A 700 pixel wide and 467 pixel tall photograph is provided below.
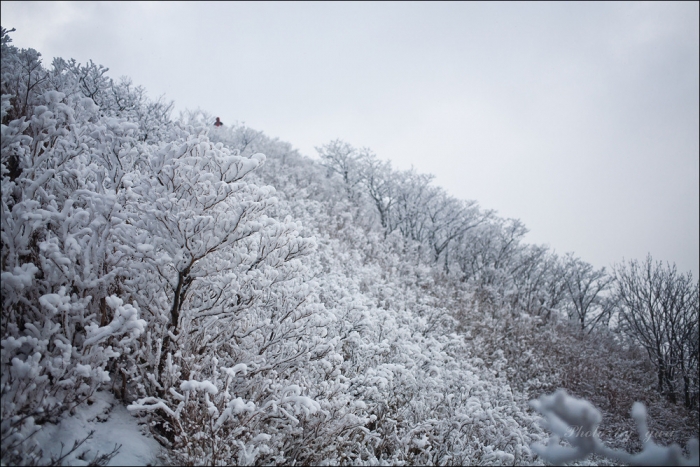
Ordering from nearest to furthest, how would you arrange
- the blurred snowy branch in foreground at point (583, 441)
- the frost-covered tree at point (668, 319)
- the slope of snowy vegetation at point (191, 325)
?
the blurred snowy branch in foreground at point (583, 441), the slope of snowy vegetation at point (191, 325), the frost-covered tree at point (668, 319)

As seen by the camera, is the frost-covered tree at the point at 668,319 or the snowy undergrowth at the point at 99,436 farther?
the frost-covered tree at the point at 668,319

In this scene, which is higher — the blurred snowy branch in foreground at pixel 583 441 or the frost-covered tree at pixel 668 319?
the frost-covered tree at pixel 668 319

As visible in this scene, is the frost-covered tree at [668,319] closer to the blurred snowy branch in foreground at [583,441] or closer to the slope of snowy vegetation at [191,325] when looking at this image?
the slope of snowy vegetation at [191,325]

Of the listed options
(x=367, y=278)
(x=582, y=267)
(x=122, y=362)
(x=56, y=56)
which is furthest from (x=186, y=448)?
(x=582, y=267)

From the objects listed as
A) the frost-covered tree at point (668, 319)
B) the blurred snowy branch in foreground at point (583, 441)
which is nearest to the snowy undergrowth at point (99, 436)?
the blurred snowy branch in foreground at point (583, 441)

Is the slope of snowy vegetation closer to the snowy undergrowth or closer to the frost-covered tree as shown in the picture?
the snowy undergrowth

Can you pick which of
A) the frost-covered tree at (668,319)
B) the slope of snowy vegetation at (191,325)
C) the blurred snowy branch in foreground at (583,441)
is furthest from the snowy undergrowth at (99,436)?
the frost-covered tree at (668,319)

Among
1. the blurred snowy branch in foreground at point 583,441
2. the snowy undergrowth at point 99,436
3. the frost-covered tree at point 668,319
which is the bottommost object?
the snowy undergrowth at point 99,436

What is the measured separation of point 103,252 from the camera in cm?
297

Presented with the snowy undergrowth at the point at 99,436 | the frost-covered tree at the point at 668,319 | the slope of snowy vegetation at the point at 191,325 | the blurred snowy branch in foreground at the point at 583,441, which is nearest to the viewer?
the blurred snowy branch in foreground at the point at 583,441

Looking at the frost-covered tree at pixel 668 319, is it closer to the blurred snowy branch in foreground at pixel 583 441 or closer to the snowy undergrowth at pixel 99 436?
the blurred snowy branch in foreground at pixel 583 441

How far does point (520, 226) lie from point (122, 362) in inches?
905

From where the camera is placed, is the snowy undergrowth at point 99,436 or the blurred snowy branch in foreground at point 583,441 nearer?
the blurred snowy branch in foreground at point 583,441

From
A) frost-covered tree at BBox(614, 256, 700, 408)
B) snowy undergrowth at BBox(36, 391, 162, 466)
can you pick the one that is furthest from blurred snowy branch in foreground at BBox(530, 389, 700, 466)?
frost-covered tree at BBox(614, 256, 700, 408)
